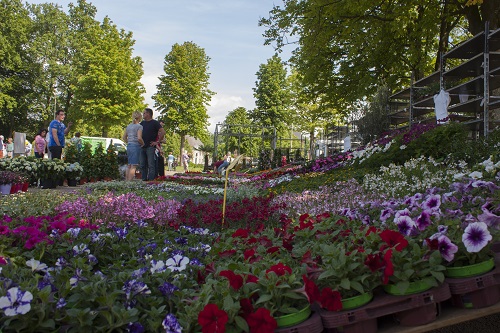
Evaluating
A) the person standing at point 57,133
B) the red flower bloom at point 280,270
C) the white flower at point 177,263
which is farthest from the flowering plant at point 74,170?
the red flower bloom at point 280,270

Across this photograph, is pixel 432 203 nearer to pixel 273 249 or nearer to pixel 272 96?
pixel 273 249

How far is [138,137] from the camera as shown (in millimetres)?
10305

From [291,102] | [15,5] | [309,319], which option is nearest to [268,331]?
[309,319]

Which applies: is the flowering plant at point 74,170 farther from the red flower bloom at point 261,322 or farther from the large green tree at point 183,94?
the large green tree at point 183,94

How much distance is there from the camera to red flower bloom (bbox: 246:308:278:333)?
1564 millimetres

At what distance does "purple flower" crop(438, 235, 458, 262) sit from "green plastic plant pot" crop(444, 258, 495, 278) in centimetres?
6

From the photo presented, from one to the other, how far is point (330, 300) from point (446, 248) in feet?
2.18

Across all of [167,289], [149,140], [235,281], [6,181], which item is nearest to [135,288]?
[167,289]

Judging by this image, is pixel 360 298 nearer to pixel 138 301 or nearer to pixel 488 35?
pixel 138 301

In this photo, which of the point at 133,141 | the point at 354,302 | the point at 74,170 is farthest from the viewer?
the point at 74,170

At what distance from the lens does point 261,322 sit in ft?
5.19

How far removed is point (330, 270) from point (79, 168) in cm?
1295

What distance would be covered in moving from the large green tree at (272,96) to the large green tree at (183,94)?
20.0 ft

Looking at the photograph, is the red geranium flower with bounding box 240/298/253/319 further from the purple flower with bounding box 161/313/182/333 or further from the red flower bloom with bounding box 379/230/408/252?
the red flower bloom with bounding box 379/230/408/252
